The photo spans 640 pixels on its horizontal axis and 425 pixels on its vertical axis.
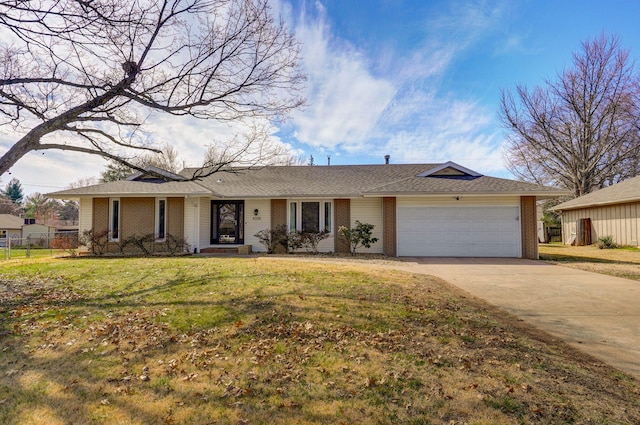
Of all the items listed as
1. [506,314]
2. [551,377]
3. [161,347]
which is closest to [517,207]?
[506,314]

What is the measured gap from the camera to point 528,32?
11.3 metres

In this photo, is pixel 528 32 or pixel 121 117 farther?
pixel 528 32

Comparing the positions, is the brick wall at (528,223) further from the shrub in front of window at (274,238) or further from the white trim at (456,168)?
the shrub in front of window at (274,238)

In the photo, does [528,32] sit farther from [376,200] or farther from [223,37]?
[223,37]

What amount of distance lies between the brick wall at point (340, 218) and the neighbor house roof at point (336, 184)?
510mm

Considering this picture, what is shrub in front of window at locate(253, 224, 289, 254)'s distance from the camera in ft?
46.7

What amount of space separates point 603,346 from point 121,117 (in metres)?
9.84

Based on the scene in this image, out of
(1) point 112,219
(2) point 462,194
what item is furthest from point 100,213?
(2) point 462,194

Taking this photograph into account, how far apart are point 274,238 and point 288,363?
10919mm

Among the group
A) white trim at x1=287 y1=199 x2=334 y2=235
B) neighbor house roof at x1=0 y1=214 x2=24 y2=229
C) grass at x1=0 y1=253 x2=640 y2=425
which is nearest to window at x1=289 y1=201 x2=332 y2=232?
white trim at x1=287 y1=199 x2=334 y2=235


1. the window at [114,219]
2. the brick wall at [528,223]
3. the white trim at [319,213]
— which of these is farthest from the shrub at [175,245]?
the brick wall at [528,223]

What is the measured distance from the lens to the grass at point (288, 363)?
267 centimetres

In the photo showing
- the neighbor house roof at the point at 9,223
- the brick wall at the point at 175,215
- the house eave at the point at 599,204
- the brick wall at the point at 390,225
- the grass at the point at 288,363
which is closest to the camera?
the grass at the point at 288,363

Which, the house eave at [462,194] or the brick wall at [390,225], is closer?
the house eave at [462,194]
